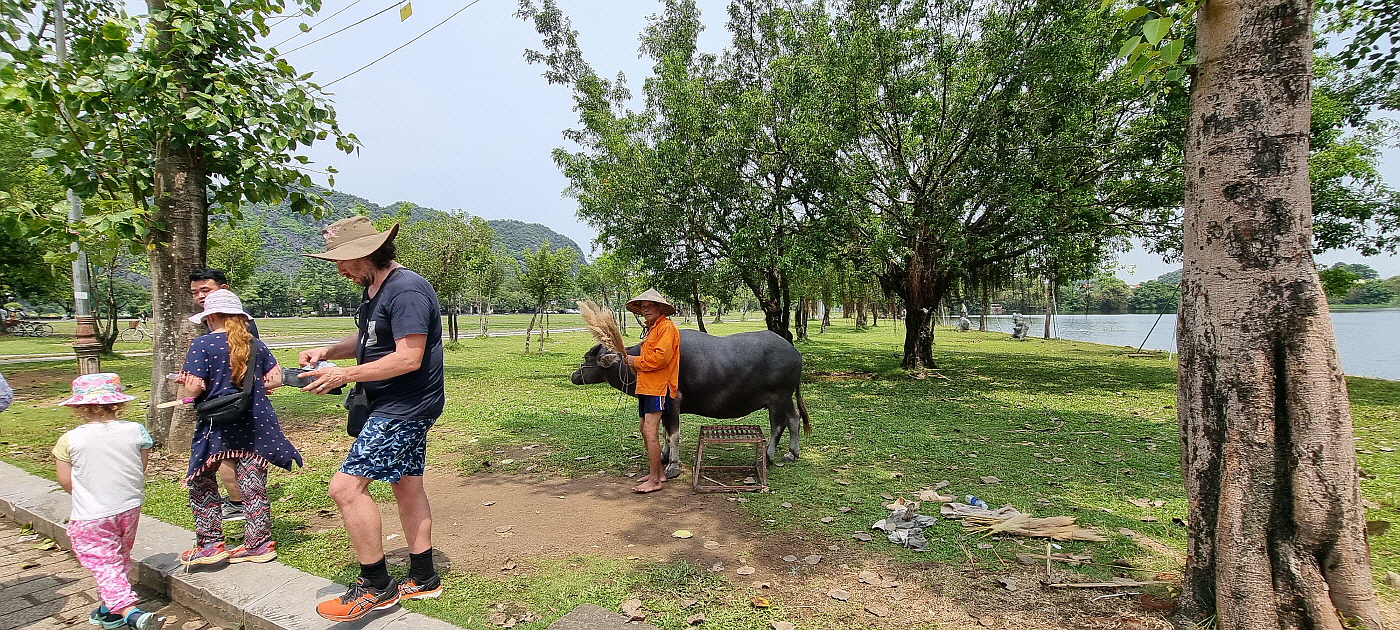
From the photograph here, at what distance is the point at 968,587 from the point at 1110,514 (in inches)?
77.5

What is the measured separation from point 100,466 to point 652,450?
11.5 feet

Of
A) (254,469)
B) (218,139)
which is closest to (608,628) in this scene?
(254,469)

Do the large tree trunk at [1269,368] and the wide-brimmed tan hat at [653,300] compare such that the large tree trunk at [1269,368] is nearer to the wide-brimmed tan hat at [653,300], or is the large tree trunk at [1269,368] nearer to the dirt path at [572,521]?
the dirt path at [572,521]

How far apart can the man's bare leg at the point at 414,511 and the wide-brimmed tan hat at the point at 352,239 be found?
3.98 ft

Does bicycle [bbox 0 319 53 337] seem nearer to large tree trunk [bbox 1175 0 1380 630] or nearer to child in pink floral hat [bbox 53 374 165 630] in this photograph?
child in pink floral hat [bbox 53 374 165 630]

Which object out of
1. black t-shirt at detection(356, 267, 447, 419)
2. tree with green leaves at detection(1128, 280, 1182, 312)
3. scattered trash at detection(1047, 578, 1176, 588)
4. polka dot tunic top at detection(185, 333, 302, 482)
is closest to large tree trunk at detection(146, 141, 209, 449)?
polka dot tunic top at detection(185, 333, 302, 482)

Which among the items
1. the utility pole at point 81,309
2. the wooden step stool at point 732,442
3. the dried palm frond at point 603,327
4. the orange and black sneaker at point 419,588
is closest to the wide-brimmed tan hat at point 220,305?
the orange and black sneaker at point 419,588

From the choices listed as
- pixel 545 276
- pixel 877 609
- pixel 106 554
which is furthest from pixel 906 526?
pixel 545 276

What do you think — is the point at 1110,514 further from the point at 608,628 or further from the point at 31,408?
the point at 31,408

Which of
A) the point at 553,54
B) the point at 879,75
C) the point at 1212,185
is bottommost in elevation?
the point at 1212,185

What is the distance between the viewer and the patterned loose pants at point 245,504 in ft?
11.6

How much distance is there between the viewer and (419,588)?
3.26m

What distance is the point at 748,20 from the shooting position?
14.1 m

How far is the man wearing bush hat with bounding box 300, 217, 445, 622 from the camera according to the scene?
9.46 feet
